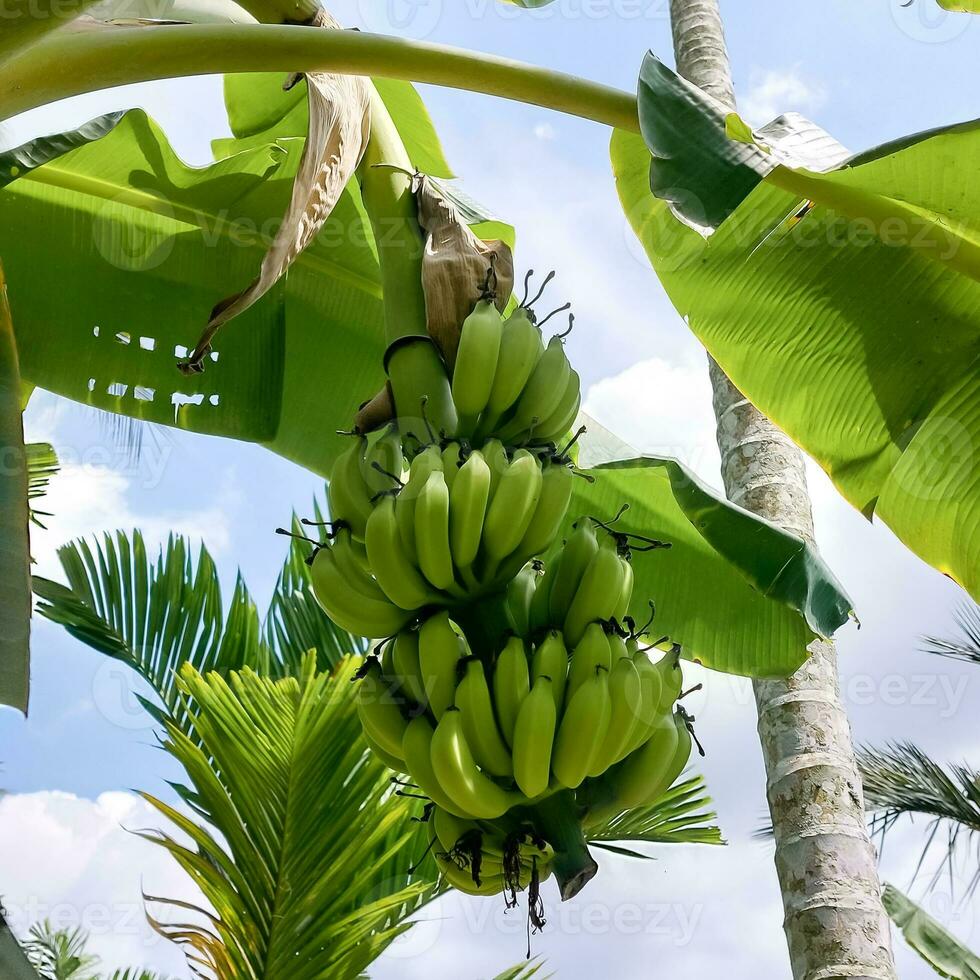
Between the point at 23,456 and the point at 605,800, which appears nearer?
the point at 605,800

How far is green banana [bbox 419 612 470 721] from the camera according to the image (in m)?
1.09

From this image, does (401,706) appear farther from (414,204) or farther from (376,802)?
(376,802)

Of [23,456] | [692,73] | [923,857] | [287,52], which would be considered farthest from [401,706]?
[923,857]

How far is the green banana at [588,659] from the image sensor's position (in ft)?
3.56

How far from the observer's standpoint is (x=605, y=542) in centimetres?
123

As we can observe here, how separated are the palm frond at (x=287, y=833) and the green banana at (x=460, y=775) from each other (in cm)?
119

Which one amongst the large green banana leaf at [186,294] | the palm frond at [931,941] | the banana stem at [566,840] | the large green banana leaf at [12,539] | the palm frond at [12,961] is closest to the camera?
the palm frond at [12,961]

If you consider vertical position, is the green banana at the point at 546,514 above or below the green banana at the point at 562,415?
below

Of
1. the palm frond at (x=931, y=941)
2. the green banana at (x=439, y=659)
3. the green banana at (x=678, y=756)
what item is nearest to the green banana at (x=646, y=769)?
the green banana at (x=678, y=756)

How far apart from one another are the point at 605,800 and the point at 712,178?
72 cm

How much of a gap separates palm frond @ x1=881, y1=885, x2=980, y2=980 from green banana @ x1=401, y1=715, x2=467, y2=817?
12.4 ft

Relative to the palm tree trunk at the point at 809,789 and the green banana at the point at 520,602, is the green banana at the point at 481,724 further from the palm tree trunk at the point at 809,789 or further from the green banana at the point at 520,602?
the palm tree trunk at the point at 809,789

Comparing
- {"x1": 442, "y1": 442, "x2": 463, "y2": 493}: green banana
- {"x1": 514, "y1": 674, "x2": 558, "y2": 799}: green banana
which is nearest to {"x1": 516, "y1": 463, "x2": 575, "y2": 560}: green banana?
{"x1": 442, "y1": 442, "x2": 463, "y2": 493}: green banana

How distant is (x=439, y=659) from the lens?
3.65ft
